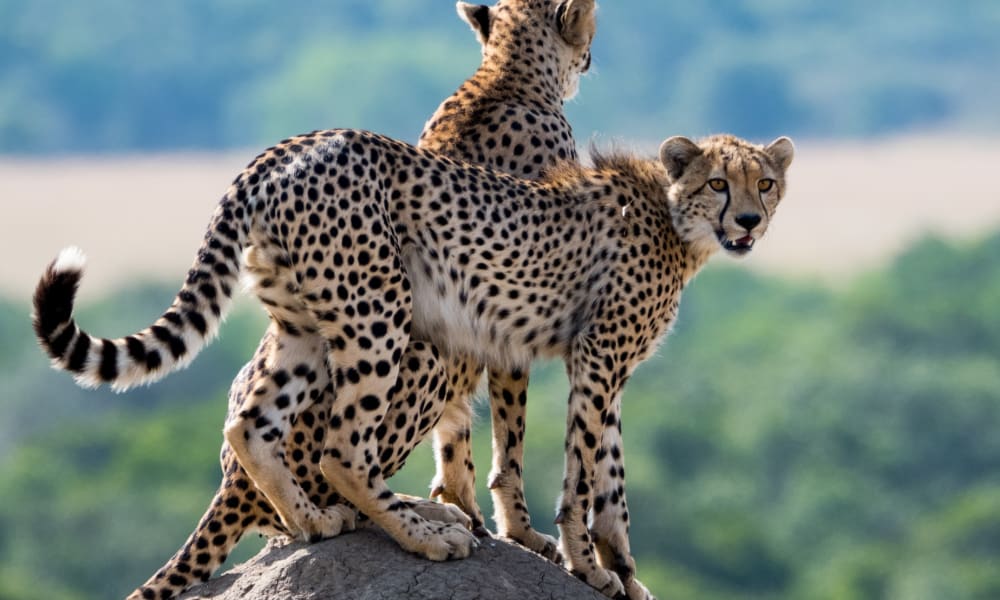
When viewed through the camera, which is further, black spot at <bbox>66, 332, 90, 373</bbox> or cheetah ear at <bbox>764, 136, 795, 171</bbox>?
cheetah ear at <bbox>764, 136, 795, 171</bbox>

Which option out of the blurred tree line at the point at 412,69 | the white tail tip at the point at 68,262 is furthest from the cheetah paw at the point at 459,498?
the blurred tree line at the point at 412,69

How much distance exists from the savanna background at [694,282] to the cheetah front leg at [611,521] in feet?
1.32

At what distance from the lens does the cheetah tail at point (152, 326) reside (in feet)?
14.6

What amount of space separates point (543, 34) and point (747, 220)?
47.4 inches

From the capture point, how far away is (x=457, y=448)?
5.40m

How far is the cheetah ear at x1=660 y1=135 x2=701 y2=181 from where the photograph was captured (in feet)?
17.4

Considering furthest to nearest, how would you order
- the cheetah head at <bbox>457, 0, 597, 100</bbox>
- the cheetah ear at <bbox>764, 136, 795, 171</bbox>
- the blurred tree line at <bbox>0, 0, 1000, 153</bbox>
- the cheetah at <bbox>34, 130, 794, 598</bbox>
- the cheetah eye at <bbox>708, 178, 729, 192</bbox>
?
the blurred tree line at <bbox>0, 0, 1000, 153</bbox> → the cheetah head at <bbox>457, 0, 597, 100</bbox> → the cheetah ear at <bbox>764, 136, 795, 171</bbox> → the cheetah eye at <bbox>708, 178, 729, 192</bbox> → the cheetah at <bbox>34, 130, 794, 598</bbox>

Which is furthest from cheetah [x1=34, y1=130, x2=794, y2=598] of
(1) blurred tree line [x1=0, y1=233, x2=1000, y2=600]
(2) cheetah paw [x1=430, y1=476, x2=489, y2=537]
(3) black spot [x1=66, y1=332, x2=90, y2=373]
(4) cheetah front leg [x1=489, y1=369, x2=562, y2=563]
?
(1) blurred tree line [x1=0, y1=233, x2=1000, y2=600]

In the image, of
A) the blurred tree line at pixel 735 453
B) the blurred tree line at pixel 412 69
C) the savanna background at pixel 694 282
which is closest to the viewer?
the blurred tree line at pixel 735 453

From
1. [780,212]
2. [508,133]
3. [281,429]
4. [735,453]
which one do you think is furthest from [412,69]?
[281,429]

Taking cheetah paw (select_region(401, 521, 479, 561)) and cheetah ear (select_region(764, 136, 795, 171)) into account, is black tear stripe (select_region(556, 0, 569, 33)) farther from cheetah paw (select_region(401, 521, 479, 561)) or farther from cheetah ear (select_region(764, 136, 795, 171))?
cheetah paw (select_region(401, 521, 479, 561))

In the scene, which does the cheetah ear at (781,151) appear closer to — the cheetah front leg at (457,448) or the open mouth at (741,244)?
the open mouth at (741,244)

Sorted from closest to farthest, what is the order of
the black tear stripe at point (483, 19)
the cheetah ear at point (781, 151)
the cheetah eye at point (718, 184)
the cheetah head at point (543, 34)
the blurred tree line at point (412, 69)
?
1. the cheetah eye at point (718, 184)
2. the cheetah ear at point (781, 151)
3. the cheetah head at point (543, 34)
4. the black tear stripe at point (483, 19)
5. the blurred tree line at point (412, 69)

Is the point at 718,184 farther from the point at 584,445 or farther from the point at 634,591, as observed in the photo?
the point at 634,591
